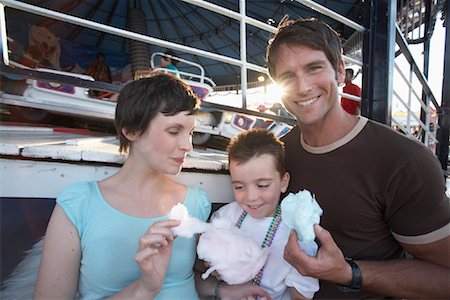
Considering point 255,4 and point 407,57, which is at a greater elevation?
point 255,4

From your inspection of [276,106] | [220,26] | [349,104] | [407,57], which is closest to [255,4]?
[220,26]

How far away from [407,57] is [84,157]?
3303 millimetres

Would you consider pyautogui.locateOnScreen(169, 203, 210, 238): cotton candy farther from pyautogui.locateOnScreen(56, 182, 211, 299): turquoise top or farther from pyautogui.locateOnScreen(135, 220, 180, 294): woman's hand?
pyautogui.locateOnScreen(56, 182, 211, 299): turquoise top

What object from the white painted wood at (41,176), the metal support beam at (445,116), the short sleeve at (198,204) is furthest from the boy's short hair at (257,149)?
the metal support beam at (445,116)

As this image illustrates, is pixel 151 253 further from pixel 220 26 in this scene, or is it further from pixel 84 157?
pixel 220 26

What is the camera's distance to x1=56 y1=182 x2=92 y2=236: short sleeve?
1013mm

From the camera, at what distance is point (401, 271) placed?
1138 mm

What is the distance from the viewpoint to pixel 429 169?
1.07m

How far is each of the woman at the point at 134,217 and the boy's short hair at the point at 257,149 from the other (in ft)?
0.91

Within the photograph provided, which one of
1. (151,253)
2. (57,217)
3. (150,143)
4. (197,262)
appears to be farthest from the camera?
(197,262)

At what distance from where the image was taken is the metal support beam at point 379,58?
7.04 feet

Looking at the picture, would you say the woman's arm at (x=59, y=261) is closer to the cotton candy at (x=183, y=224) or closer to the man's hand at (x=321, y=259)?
the cotton candy at (x=183, y=224)

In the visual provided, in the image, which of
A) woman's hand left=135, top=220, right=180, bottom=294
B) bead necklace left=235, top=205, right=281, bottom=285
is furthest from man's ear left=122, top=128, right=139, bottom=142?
bead necklace left=235, top=205, right=281, bottom=285

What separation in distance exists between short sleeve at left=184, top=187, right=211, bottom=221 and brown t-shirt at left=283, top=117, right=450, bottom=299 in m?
0.44
